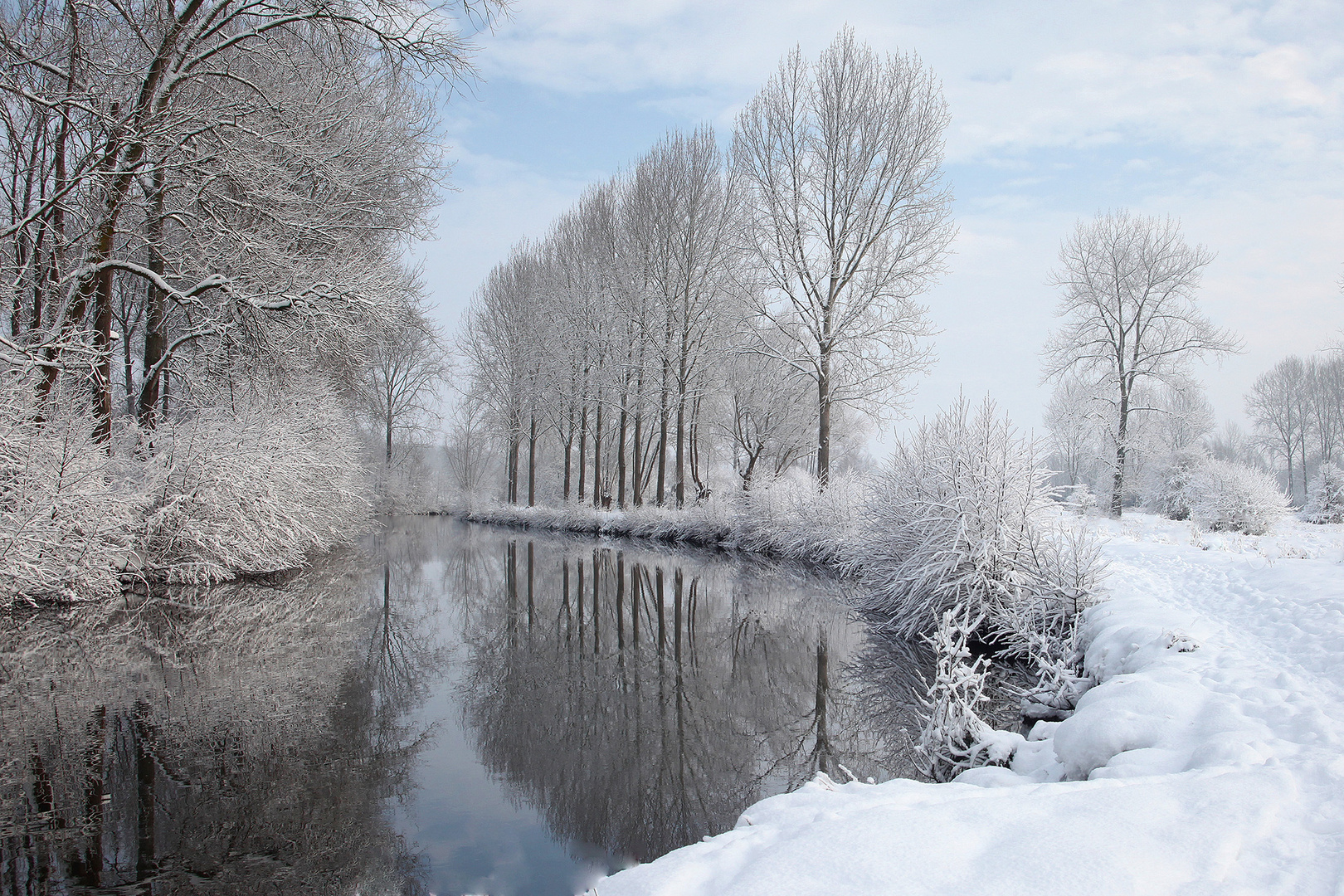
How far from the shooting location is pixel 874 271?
52.8 feet

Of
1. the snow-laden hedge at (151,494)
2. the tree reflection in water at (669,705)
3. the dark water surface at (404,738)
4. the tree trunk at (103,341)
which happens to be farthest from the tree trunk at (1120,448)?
the tree trunk at (103,341)

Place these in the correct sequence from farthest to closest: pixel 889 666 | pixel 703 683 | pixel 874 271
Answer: pixel 874 271
pixel 889 666
pixel 703 683

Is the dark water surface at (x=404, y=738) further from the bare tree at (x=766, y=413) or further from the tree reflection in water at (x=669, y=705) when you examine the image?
the bare tree at (x=766, y=413)

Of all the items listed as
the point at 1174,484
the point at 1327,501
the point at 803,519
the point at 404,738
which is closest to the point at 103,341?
the point at 404,738

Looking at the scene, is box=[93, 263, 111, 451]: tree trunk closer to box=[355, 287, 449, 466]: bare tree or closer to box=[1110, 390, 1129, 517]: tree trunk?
box=[355, 287, 449, 466]: bare tree

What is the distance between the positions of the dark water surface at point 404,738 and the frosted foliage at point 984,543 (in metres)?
0.79

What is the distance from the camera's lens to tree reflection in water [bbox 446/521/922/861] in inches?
151

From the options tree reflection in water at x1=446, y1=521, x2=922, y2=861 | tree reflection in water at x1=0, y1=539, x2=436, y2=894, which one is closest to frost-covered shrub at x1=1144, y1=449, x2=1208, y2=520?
tree reflection in water at x1=446, y1=521, x2=922, y2=861

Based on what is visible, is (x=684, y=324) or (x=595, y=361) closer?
(x=684, y=324)

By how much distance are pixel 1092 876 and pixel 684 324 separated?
20.4 metres

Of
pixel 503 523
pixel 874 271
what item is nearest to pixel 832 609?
pixel 874 271

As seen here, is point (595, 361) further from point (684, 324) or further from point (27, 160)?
point (27, 160)

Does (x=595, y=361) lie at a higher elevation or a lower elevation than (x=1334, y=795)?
higher

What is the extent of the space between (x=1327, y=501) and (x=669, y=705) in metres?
23.8
